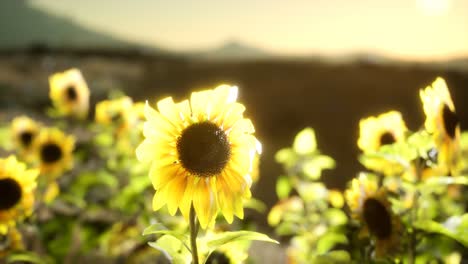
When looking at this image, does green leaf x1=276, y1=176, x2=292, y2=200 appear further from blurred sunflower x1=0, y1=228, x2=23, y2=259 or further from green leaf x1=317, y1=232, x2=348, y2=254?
blurred sunflower x1=0, y1=228, x2=23, y2=259

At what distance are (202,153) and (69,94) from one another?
2.59m

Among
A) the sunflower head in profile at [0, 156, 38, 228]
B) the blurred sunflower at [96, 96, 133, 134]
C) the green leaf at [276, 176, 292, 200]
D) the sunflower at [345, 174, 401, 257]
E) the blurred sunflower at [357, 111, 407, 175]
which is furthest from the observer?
the blurred sunflower at [96, 96, 133, 134]

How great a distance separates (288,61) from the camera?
58.2ft

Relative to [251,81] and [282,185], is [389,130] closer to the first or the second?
[282,185]

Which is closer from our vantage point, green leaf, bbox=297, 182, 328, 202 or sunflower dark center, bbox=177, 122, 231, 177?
sunflower dark center, bbox=177, 122, 231, 177

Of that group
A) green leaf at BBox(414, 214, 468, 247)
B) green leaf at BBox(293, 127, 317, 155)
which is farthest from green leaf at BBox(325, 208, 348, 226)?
green leaf at BBox(414, 214, 468, 247)

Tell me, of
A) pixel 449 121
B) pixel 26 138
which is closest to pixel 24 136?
pixel 26 138

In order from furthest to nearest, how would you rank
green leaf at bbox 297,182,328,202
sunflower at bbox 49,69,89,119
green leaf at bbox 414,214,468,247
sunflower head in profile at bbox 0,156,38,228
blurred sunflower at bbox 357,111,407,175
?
sunflower at bbox 49,69,89,119, green leaf at bbox 297,182,328,202, blurred sunflower at bbox 357,111,407,175, sunflower head in profile at bbox 0,156,38,228, green leaf at bbox 414,214,468,247

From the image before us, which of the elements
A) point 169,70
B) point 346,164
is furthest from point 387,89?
point 169,70

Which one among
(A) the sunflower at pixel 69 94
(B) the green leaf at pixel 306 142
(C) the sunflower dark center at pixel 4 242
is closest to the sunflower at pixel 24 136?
(A) the sunflower at pixel 69 94

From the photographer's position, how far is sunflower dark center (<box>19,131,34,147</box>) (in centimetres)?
324

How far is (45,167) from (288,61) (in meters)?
15.3

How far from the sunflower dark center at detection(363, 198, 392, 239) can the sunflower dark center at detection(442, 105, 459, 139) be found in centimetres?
34

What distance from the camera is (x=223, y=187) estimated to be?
1313 millimetres
